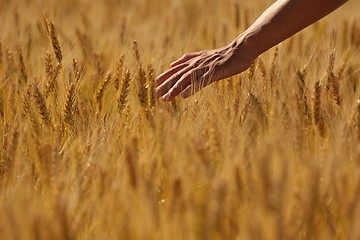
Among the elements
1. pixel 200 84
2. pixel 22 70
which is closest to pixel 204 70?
pixel 200 84

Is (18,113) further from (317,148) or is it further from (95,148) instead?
(317,148)

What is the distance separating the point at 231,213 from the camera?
1.14 meters

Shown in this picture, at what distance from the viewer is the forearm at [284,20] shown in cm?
182

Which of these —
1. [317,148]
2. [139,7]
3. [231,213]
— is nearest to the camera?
[231,213]

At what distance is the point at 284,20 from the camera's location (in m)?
1.84

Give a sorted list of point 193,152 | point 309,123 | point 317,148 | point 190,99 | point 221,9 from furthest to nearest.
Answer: point 221,9, point 190,99, point 309,123, point 317,148, point 193,152

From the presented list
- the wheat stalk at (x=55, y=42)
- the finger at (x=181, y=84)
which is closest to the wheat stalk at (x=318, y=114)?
the finger at (x=181, y=84)

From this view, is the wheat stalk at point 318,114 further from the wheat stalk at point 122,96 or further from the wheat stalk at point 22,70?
the wheat stalk at point 22,70

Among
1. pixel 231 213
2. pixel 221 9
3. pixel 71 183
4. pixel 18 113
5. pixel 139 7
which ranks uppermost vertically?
pixel 139 7

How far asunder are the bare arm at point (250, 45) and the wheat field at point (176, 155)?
0.04 meters

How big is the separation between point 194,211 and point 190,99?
71cm

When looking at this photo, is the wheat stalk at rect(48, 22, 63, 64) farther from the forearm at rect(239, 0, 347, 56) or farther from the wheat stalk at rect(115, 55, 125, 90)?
the forearm at rect(239, 0, 347, 56)

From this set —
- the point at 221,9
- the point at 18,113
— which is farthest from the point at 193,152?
the point at 221,9

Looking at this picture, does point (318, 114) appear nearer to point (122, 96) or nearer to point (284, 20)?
point (284, 20)
